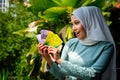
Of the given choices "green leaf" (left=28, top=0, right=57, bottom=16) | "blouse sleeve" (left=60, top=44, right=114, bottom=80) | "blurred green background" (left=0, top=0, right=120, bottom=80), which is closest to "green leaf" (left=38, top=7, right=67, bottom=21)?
"blurred green background" (left=0, top=0, right=120, bottom=80)

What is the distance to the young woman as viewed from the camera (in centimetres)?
281

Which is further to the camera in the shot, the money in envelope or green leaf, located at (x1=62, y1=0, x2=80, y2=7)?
green leaf, located at (x1=62, y1=0, x2=80, y2=7)

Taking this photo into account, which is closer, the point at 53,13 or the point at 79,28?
the point at 79,28

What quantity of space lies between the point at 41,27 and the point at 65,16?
30 cm

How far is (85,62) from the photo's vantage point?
285 cm

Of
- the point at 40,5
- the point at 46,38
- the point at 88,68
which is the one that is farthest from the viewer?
the point at 40,5

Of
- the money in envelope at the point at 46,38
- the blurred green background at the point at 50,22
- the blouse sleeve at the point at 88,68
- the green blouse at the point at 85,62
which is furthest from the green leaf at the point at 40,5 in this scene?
the blouse sleeve at the point at 88,68

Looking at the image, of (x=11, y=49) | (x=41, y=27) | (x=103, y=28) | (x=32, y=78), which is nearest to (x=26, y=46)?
(x=11, y=49)

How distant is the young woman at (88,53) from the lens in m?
2.81

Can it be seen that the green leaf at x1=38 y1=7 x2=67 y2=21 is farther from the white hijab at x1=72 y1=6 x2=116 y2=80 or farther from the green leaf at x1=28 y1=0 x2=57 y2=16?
the white hijab at x1=72 y1=6 x2=116 y2=80

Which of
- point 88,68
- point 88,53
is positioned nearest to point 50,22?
point 88,53

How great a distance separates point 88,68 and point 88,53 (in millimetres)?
132

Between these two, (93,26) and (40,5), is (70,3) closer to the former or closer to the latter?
(40,5)

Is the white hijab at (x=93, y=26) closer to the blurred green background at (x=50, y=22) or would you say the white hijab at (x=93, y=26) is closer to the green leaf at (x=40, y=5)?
the blurred green background at (x=50, y=22)
